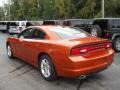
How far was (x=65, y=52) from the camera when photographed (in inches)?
244

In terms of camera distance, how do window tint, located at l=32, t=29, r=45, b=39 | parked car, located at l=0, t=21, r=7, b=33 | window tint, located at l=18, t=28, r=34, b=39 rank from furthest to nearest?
parked car, located at l=0, t=21, r=7, b=33 → window tint, located at l=18, t=28, r=34, b=39 → window tint, located at l=32, t=29, r=45, b=39

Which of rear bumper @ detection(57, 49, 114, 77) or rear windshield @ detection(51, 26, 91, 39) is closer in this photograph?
rear bumper @ detection(57, 49, 114, 77)

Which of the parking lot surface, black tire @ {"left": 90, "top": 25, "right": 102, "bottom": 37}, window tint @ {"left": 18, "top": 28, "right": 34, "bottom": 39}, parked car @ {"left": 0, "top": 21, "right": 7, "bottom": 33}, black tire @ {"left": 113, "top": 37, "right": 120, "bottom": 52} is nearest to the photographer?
the parking lot surface

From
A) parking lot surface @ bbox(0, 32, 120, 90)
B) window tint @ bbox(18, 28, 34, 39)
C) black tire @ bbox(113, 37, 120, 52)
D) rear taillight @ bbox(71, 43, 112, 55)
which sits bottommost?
parking lot surface @ bbox(0, 32, 120, 90)

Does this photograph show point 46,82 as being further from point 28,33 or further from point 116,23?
point 116,23

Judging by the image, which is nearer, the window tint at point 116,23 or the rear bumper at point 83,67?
the rear bumper at point 83,67

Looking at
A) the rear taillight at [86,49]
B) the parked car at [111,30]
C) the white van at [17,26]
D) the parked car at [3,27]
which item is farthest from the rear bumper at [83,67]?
the parked car at [3,27]

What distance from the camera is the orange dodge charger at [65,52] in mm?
6180

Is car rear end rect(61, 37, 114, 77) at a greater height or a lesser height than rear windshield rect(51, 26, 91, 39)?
lesser

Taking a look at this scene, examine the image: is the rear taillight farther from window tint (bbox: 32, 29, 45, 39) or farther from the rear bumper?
window tint (bbox: 32, 29, 45, 39)

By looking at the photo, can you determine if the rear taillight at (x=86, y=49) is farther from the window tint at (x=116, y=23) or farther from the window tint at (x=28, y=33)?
the window tint at (x=116, y=23)

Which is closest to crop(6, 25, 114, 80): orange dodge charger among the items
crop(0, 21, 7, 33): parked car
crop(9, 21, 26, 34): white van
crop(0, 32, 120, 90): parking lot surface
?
crop(0, 32, 120, 90): parking lot surface

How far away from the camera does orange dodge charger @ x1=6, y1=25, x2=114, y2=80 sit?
243 inches

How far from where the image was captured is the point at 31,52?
773cm
